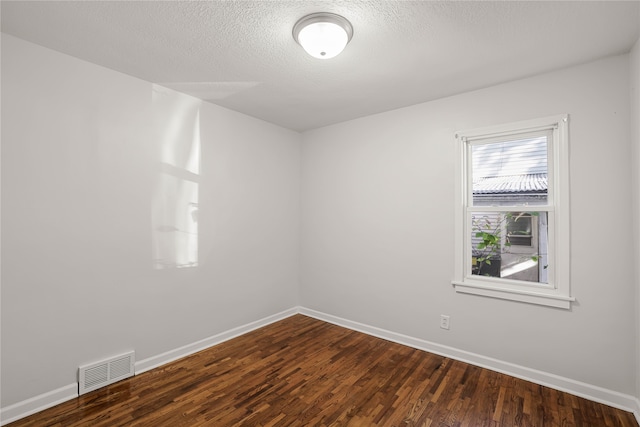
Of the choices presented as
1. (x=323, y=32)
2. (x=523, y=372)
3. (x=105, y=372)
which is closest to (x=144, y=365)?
(x=105, y=372)

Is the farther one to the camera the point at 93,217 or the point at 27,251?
the point at 93,217

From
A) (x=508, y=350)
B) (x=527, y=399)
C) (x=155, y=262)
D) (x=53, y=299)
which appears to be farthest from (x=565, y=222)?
(x=53, y=299)

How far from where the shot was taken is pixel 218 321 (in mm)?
3305

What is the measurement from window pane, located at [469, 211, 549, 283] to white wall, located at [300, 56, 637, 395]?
235 millimetres

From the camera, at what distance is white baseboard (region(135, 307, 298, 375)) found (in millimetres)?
2705

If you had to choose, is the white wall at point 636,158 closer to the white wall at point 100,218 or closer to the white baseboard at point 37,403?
the white wall at point 100,218

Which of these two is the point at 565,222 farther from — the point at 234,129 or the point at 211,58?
the point at 234,129

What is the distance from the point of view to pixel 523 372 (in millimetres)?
2584

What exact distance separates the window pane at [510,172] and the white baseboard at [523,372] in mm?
1432

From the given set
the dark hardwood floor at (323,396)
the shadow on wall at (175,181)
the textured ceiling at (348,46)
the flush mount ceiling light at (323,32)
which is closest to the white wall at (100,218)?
the shadow on wall at (175,181)

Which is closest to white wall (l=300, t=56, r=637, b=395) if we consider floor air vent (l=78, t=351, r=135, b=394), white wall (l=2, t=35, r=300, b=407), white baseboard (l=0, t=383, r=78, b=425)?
white wall (l=2, t=35, r=300, b=407)

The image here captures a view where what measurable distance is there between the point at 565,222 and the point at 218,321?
3393mm

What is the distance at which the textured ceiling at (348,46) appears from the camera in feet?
5.80

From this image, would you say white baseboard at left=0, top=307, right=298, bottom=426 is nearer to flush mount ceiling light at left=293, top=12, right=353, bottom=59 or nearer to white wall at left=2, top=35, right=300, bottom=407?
white wall at left=2, top=35, right=300, bottom=407
